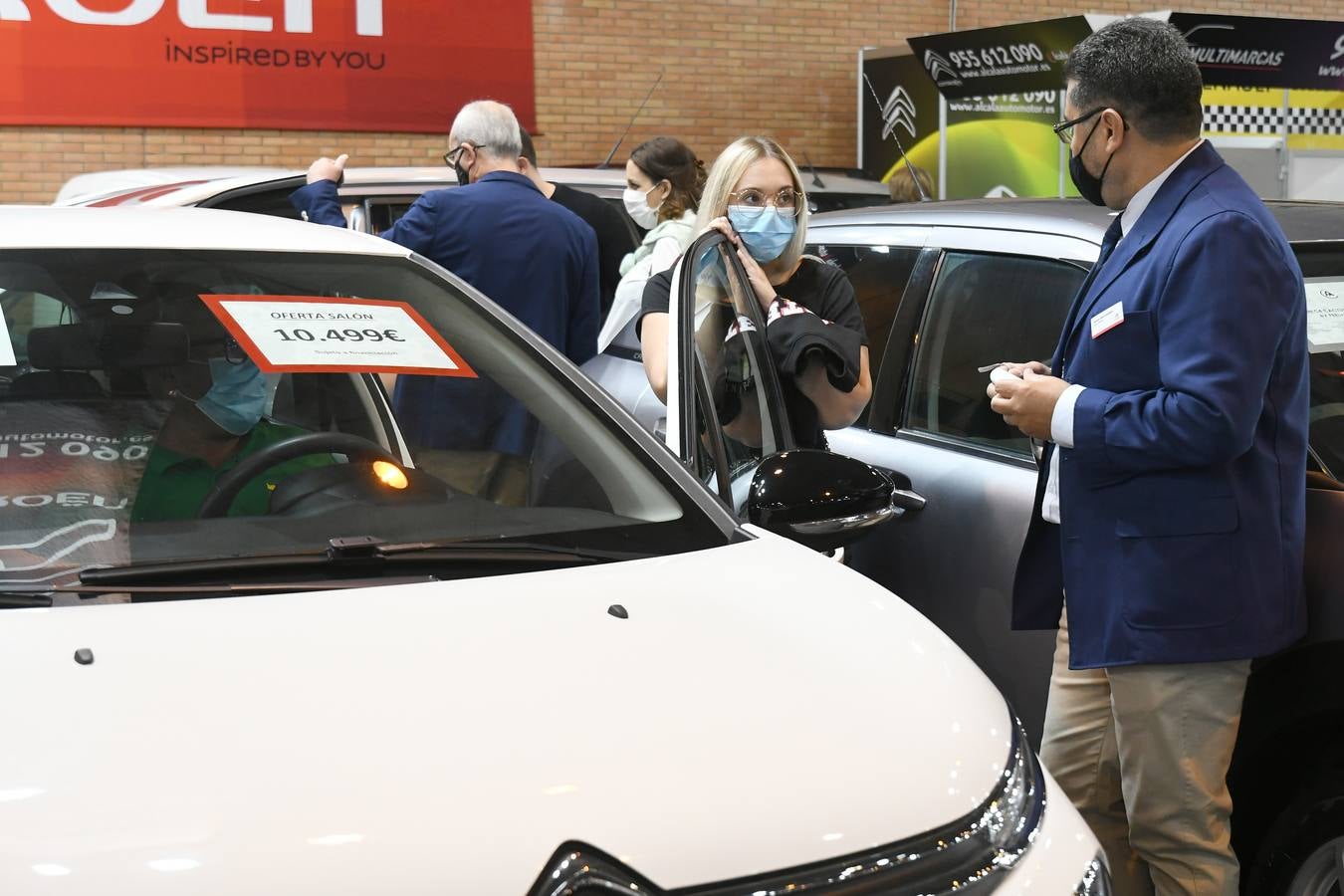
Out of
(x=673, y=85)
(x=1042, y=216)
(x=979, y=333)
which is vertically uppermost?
(x=673, y=85)

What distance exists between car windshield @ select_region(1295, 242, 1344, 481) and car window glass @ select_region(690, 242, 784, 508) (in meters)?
0.92

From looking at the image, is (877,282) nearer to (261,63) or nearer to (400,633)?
(400,633)

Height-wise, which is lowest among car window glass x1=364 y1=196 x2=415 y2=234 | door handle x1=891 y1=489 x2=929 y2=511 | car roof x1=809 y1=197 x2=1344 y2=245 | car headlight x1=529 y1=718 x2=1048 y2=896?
door handle x1=891 y1=489 x2=929 y2=511

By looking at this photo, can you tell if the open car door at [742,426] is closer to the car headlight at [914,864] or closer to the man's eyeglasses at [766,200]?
the man's eyeglasses at [766,200]

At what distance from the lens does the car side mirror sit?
2074 millimetres

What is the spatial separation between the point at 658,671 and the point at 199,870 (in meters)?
0.53

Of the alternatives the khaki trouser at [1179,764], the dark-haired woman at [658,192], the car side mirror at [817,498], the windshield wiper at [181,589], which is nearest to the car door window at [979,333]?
the khaki trouser at [1179,764]

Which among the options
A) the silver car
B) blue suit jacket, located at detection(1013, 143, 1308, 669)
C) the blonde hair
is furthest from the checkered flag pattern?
blue suit jacket, located at detection(1013, 143, 1308, 669)

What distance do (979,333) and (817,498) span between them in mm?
1122

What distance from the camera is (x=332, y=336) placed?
2.02 m

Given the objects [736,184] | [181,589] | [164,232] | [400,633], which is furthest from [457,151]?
[400,633]

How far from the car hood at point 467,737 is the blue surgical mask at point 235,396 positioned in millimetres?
506

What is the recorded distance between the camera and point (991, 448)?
116 inches

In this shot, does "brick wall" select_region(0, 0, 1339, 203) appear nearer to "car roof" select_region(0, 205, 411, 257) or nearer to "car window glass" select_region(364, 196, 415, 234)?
"car window glass" select_region(364, 196, 415, 234)
